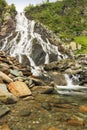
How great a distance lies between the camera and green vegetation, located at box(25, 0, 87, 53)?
341 feet

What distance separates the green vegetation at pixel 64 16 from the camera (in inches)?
4094

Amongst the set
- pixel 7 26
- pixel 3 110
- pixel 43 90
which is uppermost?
pixel 7 26

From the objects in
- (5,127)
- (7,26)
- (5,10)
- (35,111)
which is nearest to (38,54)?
(7,26)

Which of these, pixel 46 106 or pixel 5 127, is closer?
pixel 5 127

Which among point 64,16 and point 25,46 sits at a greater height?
point 64,16

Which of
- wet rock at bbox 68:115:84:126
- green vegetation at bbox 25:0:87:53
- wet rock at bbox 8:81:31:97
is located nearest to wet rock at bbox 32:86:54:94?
wet rock at bbox 8:81:31:97

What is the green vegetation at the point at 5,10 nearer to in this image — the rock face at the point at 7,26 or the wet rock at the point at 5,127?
Answer: the rock face at the point at 7,26

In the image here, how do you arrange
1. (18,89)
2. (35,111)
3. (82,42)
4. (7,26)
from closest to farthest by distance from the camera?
(35,111)
(18,89)
(7,26)
(82,42)

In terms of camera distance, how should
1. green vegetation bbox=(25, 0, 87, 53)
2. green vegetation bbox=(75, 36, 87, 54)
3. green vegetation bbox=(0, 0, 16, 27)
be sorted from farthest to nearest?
green vegetation bbox=(25, 0, 87, 53)
green vegetation bbox=(0, 0, 16, 27)
green vegetation bbox=(75, 36, 87, 54)

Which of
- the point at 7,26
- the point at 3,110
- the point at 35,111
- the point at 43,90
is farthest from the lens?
the point at 7,26

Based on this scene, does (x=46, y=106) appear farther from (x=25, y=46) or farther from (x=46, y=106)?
(x=25, y=46)

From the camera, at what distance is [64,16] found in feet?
380

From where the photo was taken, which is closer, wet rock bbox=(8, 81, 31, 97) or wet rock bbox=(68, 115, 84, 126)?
wet rock bbox=(68, 115, 84, 126)

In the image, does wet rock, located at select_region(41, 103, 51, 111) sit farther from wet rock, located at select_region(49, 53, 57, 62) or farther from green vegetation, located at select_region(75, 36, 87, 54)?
green vegetation, located at select_region(75, 36, 87, 54)
